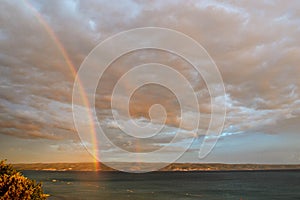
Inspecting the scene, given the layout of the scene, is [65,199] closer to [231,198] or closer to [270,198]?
[231,198]

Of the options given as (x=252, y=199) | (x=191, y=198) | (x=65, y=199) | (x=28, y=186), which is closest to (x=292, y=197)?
(x=252, y=199)

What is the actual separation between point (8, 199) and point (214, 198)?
10671 centimetres

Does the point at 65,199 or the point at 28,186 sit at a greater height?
the point at 28,186

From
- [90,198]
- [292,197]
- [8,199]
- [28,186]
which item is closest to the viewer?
[8,199]

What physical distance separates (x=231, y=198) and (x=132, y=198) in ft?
134

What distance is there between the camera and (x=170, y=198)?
371 feet

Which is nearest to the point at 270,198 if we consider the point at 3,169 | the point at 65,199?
the point at 65,199

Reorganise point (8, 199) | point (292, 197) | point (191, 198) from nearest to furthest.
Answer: point (8, 199) → point (191, 198) → point (292, 197)

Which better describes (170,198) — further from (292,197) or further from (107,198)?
(292,197)

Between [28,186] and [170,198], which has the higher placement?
[28,186]

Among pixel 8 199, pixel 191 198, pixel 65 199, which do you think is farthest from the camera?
pixel 191 198

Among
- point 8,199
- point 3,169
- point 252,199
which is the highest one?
point 3,169

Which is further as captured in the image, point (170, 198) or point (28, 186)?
point (170, 198)

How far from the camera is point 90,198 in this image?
108 meters
